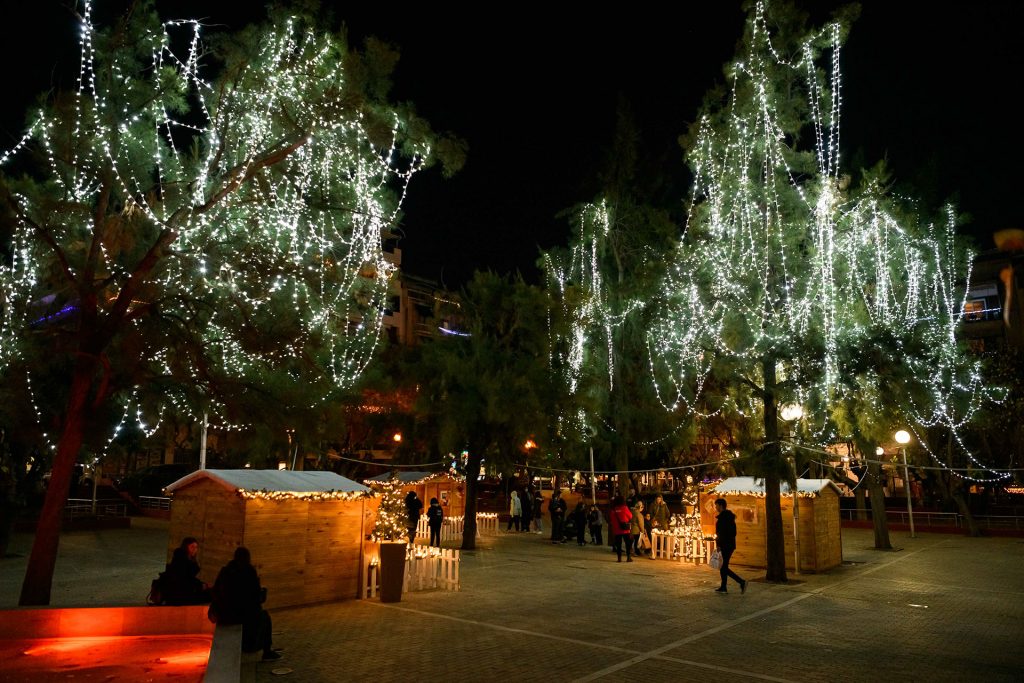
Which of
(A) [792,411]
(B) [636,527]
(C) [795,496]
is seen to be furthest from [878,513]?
(A) [792,411]

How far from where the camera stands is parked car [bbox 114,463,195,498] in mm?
36125

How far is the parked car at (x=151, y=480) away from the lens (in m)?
36.1

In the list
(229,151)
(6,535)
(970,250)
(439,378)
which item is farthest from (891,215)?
(6,535)

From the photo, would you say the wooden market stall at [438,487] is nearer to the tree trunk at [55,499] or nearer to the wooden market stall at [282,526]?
the wooden market stall at [282,526]

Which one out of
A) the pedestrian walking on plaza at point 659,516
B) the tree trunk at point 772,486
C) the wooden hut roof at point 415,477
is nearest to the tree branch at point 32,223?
the tree trunk at point 772,486

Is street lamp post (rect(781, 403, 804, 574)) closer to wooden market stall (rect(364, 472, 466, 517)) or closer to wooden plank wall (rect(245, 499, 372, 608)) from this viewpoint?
wooden plank wall (rect(245, 499, 372, 608))

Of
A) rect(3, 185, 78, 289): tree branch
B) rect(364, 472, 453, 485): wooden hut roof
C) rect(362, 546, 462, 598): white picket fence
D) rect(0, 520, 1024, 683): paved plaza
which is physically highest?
rect(3, 185, 78, 289): tree branch

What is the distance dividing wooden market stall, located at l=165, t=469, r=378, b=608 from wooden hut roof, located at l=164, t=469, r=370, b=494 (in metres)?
0.02

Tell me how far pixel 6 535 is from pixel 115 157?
12.2 meters

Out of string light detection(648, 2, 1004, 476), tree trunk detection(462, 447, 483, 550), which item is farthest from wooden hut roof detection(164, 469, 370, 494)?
string light detection(648, 2, 1004, 476)

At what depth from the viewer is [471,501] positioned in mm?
20438

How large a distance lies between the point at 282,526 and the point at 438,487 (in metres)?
16.8

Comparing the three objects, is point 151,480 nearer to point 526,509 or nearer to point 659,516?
point 526,509

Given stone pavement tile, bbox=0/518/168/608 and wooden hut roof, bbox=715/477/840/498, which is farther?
wooden hut roof, bbox=715/477/840/498
